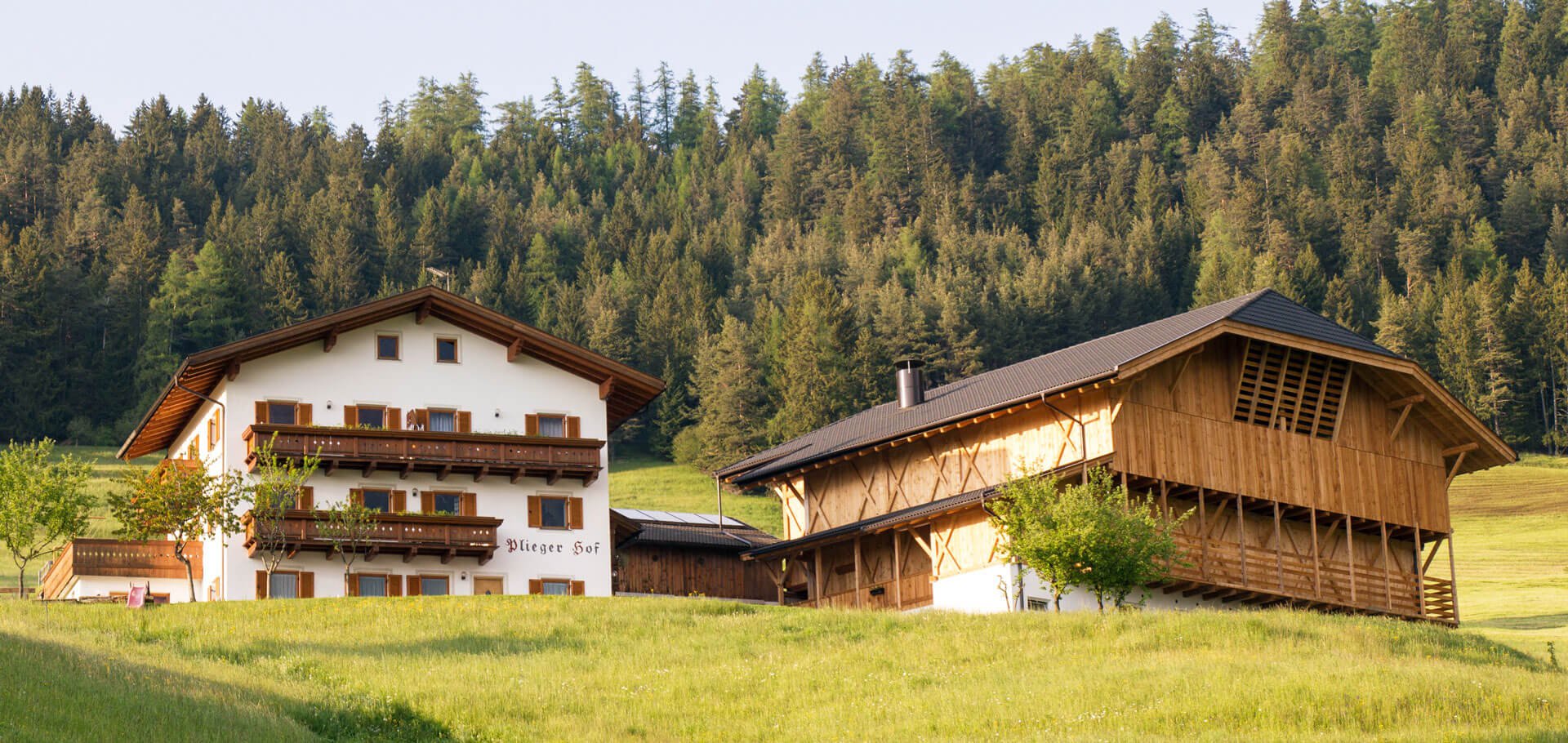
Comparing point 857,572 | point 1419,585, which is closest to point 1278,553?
point 1419,585

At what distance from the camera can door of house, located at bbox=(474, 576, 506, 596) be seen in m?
54.6

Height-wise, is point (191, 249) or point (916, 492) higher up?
point (191, 249)

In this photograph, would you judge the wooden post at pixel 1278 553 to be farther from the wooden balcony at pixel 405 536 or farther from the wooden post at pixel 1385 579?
the wooden balcony at pixel 405 536

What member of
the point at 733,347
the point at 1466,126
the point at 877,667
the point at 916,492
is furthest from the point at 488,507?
the point at 1466,126

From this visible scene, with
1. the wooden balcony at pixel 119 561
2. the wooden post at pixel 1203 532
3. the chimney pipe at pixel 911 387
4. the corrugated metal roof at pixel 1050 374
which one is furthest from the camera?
Result: the chimney pipe at pixel 911 387

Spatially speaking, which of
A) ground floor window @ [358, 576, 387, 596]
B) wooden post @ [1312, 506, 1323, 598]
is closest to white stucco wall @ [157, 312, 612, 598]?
ground floor window @ [358, 576, 387, 596]

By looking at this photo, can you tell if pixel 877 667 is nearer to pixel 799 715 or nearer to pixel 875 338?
pixel 799 715

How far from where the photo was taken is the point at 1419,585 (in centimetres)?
5628

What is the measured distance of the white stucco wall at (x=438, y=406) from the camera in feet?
177

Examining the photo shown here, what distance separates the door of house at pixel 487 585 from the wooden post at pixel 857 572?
1044 centimetres

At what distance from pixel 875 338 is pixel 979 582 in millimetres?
82316

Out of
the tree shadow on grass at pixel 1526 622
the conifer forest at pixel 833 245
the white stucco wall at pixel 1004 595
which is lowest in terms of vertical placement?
the tree shadow on grass at pixel 1526 622

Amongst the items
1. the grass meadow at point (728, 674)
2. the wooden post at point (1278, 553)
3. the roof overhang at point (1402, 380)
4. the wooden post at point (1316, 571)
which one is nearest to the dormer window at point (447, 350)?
the grass meadow at point (728, 674)

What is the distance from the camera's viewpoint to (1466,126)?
178875 millimetres
